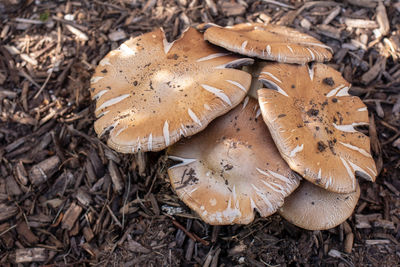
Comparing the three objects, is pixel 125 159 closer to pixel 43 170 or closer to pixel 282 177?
pixel 43 170

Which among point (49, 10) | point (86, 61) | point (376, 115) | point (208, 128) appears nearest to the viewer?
point (208, 128)

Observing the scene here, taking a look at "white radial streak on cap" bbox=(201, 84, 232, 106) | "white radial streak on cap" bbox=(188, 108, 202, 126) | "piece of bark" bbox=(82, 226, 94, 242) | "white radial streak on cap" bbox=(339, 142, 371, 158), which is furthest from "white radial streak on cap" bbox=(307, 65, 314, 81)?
"piece of bark" bbox=(82, 226, 94, 242)

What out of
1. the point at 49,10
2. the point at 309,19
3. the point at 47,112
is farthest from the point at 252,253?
the point at 49,10

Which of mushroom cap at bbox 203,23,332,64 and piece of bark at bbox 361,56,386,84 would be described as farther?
piece of bark at bbox 361,56,386,84

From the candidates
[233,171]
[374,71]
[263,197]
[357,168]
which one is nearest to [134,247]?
[233,171]

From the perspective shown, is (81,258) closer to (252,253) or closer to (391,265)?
(252,253)

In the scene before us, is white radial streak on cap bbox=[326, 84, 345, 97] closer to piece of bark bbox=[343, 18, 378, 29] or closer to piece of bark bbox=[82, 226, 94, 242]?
piece of bark bbox=[343, 18, 378, 29]
